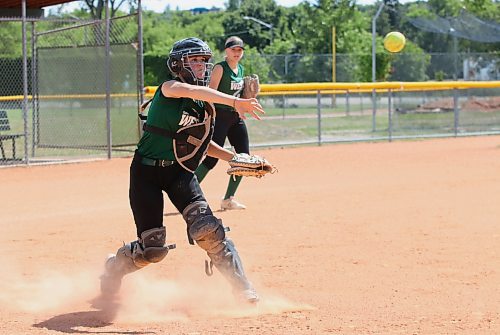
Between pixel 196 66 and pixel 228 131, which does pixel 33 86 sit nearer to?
pixel 228 131

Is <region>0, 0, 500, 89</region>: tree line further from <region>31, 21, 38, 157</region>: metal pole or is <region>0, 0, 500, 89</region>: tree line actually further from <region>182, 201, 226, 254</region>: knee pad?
<region>182, 201, 226, 254</region>: knee pad

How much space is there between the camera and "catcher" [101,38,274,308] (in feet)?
18.0

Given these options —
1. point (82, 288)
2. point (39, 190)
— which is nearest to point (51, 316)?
point (82, 288)

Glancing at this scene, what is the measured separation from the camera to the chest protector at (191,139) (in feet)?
18.0

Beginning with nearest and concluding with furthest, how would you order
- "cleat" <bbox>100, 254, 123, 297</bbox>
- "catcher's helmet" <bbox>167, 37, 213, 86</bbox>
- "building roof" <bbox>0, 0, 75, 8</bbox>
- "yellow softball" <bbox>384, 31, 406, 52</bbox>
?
1. "catcher's helmet" <bbox>167, 37, 213, 86</bbox>
2. "cleat" <bbox>100, 254, 123, 297</bbox>
3. "building roof" <bbox>0, 0, 75, 8</bbox>
4. "yellow softball" <bbox>384, 31, 406, 52</bbox>

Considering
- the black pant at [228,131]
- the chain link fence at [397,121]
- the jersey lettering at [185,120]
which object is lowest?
the chain link fence at [397,121]

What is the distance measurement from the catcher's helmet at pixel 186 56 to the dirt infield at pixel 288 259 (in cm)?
151

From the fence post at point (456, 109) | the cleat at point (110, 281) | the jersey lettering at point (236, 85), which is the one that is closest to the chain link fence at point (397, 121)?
the fence post at point (456, 109)

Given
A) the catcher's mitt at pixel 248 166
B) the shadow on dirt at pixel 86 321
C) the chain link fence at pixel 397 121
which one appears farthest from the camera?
the chain link fence at pixel 397 121

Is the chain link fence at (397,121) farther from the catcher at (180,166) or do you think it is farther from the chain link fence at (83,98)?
the catcher at (180,166)

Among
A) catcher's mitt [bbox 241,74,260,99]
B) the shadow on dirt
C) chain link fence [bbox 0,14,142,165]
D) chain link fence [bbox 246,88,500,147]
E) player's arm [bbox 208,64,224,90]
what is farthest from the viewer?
chain link fence [bbox 246,88,500,147]

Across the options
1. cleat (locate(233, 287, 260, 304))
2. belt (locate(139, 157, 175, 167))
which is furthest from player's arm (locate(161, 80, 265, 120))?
cleat (locate(233, 287, 260, 304))

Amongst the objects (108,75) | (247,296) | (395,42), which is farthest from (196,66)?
(395,42)

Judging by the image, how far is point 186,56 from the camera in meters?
5.46
